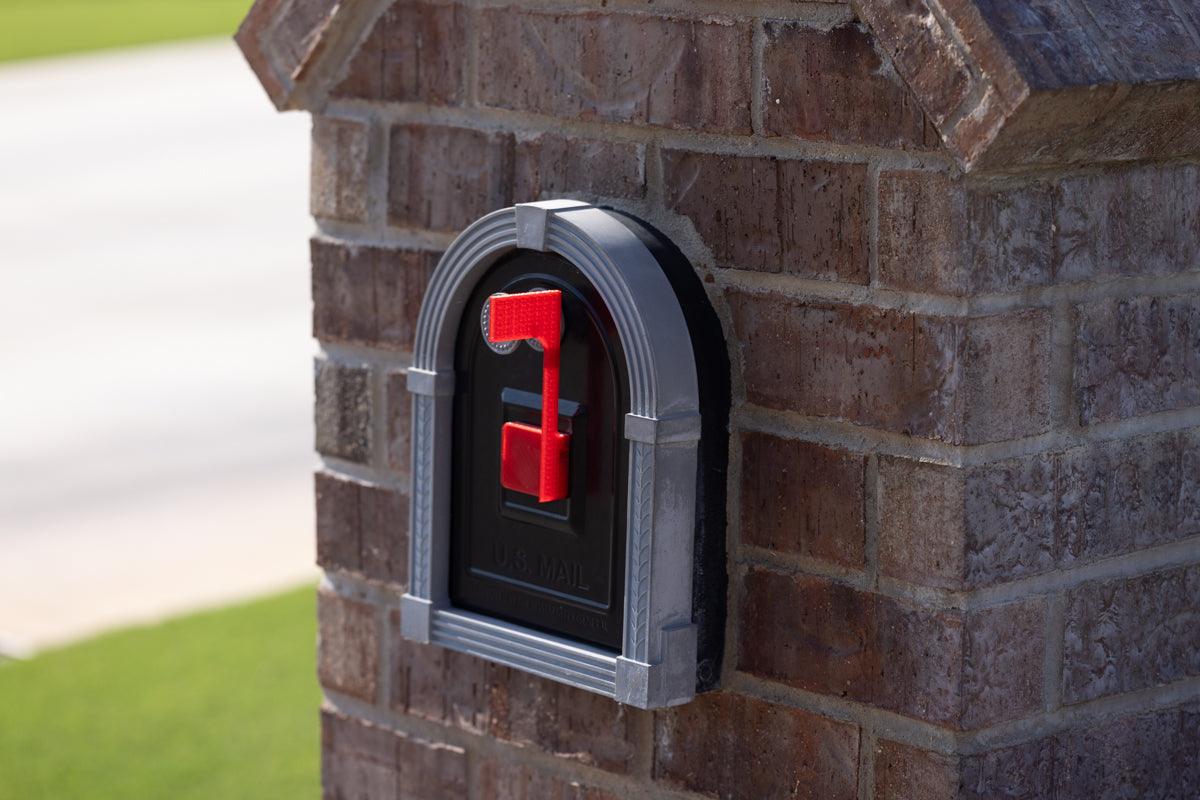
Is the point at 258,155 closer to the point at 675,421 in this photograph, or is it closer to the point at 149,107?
the point at 149,107

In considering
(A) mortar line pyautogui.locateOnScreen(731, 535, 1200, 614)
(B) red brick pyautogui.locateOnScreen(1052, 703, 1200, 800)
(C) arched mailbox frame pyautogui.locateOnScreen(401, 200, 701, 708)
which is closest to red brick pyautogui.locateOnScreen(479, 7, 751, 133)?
(C) arched mailbox frame pyautogui.locateOnScreen(401, 200, 701, 708)

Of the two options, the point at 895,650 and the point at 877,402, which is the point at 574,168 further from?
the point at 895,650

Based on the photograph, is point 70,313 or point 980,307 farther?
point 70,313

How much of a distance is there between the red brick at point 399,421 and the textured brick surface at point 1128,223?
2.43 feet

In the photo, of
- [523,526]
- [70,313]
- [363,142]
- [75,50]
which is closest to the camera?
[523,526]

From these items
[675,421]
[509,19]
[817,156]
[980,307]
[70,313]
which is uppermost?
[509,19]

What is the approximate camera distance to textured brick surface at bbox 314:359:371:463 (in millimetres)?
2072

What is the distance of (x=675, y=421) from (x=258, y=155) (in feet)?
41.0

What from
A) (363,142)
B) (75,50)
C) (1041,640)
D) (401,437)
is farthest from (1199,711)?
(75,50)

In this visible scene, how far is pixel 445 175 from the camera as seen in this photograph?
1.96 meters

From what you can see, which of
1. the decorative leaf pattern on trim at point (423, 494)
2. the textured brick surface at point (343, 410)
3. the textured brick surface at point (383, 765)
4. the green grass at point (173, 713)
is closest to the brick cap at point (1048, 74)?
the decorative leaf pattern on trim at point (423, 494)

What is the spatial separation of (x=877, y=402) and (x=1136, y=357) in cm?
27

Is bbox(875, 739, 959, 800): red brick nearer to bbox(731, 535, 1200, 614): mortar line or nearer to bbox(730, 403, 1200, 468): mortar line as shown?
bbox(731, 535, 1200, 614): mortar line

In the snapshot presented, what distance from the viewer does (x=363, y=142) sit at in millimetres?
2025
